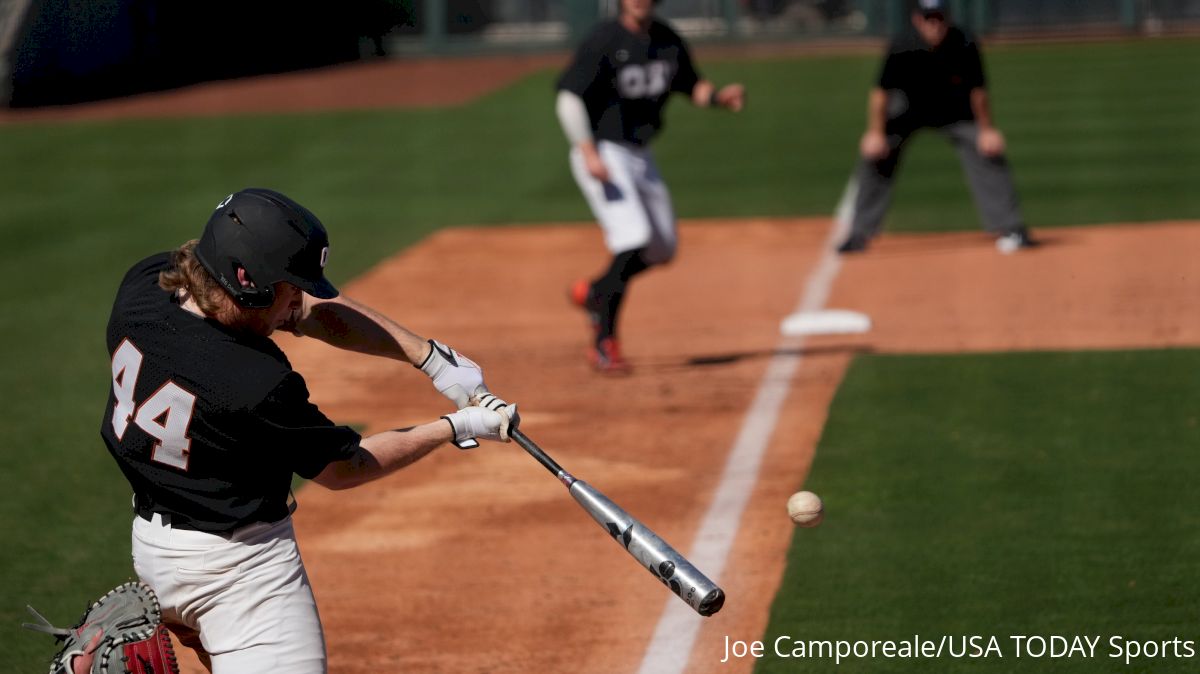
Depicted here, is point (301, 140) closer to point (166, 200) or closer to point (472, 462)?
point (166, 200)

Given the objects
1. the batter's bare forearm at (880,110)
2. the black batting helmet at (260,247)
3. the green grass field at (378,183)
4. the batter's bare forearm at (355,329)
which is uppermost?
the black batting helmet at (260,247)

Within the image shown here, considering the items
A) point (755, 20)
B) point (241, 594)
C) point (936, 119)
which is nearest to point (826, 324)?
point (936, 119)

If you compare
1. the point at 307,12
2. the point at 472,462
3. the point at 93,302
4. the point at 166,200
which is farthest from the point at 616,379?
the point at 307,12

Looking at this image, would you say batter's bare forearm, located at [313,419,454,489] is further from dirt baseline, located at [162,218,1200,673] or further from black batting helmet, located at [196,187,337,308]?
dirt baseline, located at [162,218,1200,673]

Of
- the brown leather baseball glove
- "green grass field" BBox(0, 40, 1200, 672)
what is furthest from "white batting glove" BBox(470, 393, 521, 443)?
"green grass field" BBox(0, 40, 1200, 672)

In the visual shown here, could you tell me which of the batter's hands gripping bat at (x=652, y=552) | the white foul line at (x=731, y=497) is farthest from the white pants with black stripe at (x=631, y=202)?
the batter's hands gripping bat at (x=652, y=552)

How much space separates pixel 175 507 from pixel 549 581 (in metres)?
2.39

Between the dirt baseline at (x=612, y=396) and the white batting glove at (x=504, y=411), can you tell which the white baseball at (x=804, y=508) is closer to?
the dirt baseline at (x=612, y=396)

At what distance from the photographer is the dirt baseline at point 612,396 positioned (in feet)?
20.2

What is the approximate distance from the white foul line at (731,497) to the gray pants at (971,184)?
161 cm

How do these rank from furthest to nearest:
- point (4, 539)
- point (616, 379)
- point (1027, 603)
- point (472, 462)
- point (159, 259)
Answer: point (616, 379), point (472, 462), point (4, 539), point (1027, 603), point (159, 259)

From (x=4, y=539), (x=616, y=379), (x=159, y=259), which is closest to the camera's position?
(x=159, y=259)

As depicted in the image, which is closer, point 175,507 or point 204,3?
point 175,507

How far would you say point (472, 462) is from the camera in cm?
828
